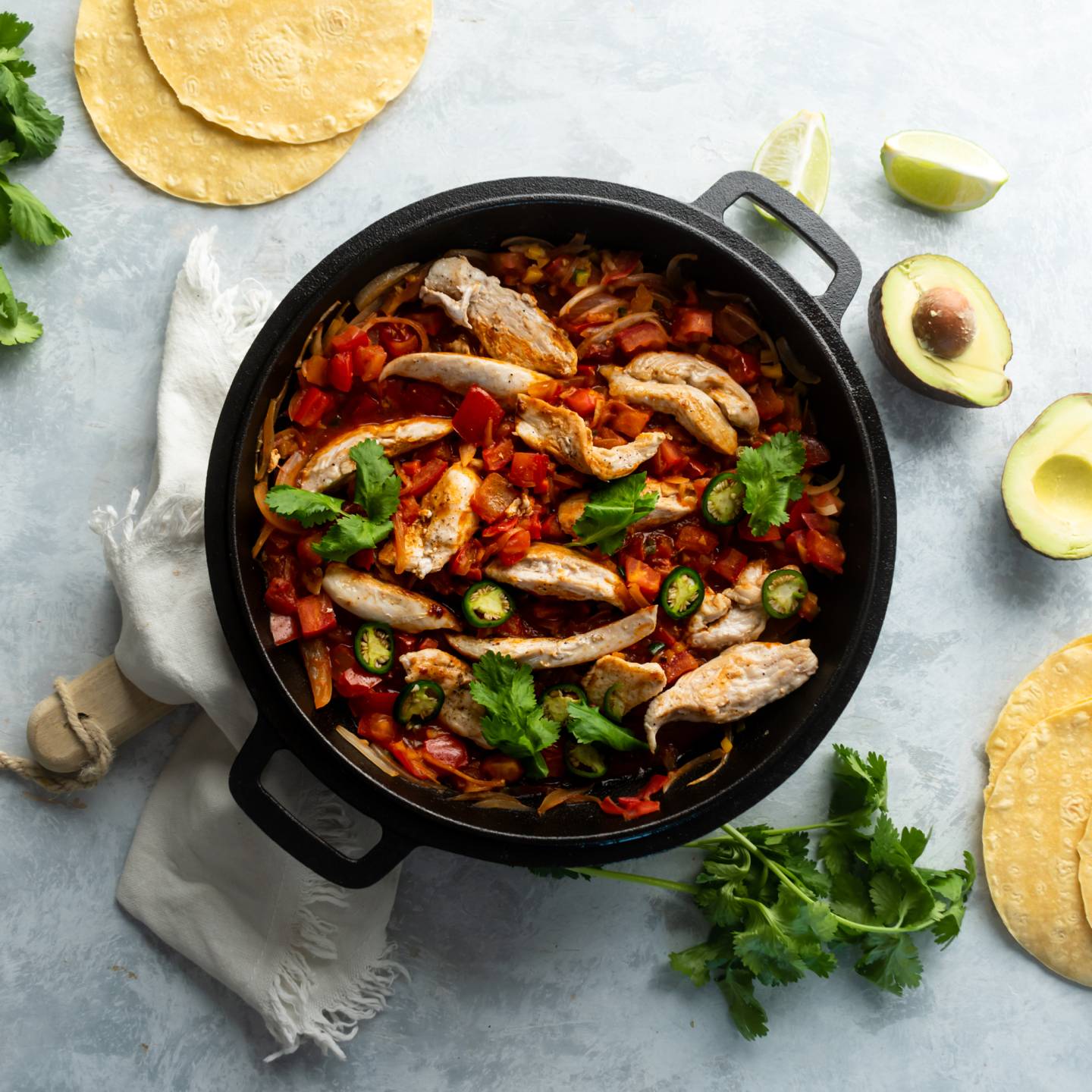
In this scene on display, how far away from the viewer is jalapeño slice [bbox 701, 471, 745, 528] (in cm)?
353

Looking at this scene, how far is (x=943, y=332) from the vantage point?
3863mm

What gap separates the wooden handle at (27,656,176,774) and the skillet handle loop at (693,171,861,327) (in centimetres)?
283

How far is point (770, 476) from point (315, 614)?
166 cm

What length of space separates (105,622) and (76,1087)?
6.15 ft

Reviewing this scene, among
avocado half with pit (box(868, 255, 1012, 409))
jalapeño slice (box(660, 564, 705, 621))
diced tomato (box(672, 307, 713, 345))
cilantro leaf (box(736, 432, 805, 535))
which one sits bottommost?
jalapeño slice (box(660, 564, 705, 621))

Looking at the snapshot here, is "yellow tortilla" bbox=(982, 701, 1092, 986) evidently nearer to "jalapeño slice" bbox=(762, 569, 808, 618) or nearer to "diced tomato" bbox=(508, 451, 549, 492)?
"jalapeño slice" bbox=(762, 569, 808, 618)

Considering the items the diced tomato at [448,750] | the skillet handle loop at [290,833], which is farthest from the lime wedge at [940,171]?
the skillet handle loop at [290,833]

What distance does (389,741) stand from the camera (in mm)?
3561

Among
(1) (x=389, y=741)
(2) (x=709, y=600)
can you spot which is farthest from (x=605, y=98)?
(1) (x=389, y=741)

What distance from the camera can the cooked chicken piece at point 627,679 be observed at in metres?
3.44

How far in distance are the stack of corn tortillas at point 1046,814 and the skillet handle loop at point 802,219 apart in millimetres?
1794

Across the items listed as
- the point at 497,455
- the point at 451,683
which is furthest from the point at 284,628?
the point at 497,455

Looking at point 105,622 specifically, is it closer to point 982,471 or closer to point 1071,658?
point 982,471

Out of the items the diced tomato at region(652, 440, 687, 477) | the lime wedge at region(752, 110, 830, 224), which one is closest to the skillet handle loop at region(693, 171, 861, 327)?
the lime wedge at region(752, 110, 830, 224)
